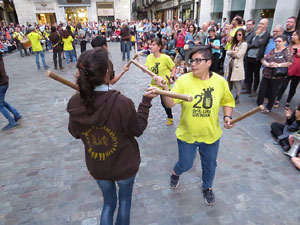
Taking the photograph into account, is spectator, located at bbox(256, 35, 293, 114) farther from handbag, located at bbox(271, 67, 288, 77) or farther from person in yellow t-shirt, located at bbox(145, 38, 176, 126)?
person in yellow t-shirt, located at bbox(145, 38, 176, 126)

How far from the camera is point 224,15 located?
1322 centimetres

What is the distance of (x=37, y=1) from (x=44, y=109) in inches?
1171

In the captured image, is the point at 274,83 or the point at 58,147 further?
the point at 274,83

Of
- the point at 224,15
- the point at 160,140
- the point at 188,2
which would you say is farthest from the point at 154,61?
the point at 188,2

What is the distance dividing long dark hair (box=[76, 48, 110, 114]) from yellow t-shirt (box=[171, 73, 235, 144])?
3.56 feet

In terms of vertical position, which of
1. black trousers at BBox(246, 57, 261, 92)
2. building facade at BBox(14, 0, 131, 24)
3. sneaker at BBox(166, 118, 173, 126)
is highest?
building facade at BBox(14, 0, 131, 24)

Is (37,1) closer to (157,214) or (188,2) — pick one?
(188,2)

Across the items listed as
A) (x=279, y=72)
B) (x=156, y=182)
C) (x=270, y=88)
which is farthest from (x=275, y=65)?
(x=156, y=182)

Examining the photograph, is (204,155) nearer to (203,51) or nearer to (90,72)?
(203,51)

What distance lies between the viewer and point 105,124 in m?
1.66

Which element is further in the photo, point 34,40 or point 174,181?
point 34,40

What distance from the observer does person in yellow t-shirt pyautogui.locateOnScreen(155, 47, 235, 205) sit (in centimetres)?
242

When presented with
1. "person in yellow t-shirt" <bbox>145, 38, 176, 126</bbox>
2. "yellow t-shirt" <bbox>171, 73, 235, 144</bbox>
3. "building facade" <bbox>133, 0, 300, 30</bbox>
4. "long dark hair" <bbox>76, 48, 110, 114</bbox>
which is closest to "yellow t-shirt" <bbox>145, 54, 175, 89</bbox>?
"person in yellow t-shirt" <bbox>145, 38, 176, 126</bbox>

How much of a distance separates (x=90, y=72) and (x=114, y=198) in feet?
4.14
